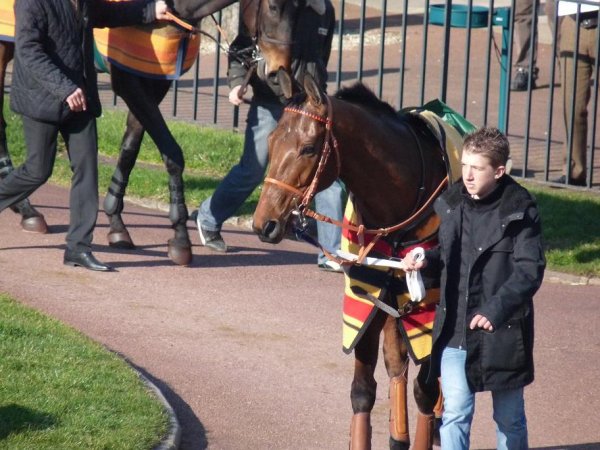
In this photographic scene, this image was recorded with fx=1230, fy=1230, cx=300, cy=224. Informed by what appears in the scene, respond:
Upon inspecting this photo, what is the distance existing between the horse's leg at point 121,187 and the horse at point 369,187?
382 centimetres

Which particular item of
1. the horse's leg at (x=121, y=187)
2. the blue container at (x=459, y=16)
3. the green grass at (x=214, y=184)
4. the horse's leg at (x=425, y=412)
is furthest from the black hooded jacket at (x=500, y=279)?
the blue container at (x=459, y=16)

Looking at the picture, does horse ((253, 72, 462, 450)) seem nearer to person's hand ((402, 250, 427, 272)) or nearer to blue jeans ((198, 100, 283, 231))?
person's hand ((402, 250, 427, 272))

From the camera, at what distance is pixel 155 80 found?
859 centimetres

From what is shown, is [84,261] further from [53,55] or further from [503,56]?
[503,56]

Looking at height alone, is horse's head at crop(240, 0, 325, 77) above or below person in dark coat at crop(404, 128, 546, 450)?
above

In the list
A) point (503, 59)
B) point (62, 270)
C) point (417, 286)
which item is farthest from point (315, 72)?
point (503, 59)

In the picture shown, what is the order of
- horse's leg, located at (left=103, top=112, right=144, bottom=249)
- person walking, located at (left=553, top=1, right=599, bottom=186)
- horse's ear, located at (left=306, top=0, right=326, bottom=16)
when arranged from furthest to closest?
1. person walking, located at (left=553, top=1, right=599, bottom=186)
2. horse's leg, located at (left=103, top=112, right=144, bottom=249)
3. horse's ear, located at (left=306, top=0, right=326, bottom=16)

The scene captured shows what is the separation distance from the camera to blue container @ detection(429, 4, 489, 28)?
11992 mm

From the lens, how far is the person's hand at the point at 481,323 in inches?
179

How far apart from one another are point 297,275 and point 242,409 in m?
2.57

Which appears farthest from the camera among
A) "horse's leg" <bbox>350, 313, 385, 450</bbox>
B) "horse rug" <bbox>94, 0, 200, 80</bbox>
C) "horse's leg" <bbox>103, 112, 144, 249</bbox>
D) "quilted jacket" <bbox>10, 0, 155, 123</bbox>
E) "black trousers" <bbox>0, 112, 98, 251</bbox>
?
"horse's leg" <bbox>103, 112, 144, 249</bbox>

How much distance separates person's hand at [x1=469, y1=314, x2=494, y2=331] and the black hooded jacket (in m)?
0.03

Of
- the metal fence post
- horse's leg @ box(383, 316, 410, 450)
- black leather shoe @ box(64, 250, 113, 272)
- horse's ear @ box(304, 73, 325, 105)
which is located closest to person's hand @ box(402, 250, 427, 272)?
horse's leg @ box(383, 316, 410, 450)

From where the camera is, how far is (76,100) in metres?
7.49
